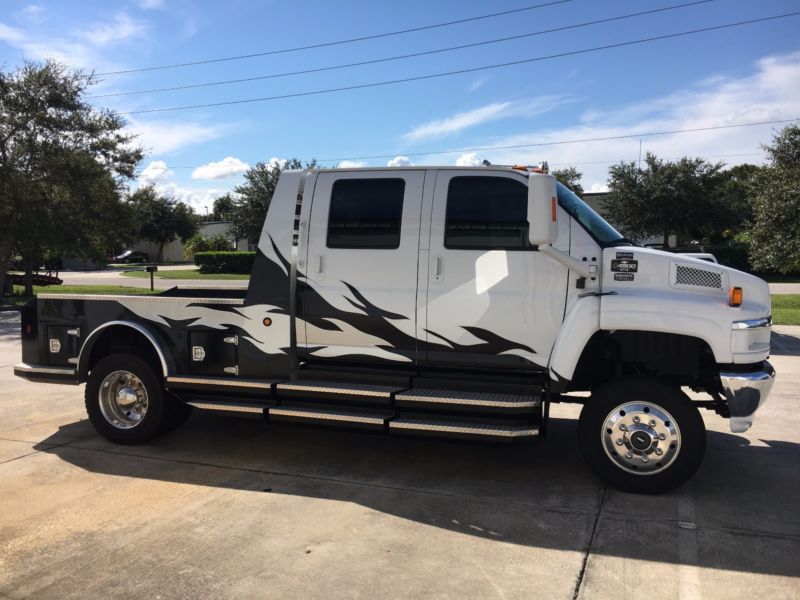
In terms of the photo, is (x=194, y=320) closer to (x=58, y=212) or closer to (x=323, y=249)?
(x=323, y=249)

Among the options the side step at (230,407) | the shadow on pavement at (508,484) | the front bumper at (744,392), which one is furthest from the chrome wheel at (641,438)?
the side step at (230,407)

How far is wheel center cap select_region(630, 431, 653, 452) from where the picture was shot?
459 centimetres

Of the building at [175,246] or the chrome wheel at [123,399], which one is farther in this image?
the building at [175,246]

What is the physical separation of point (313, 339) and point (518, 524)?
7.19 ft

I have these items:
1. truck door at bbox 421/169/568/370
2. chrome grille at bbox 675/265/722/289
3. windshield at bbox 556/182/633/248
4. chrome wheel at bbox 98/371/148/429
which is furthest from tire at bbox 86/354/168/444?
chrome grille at bbox 675/265/722/289

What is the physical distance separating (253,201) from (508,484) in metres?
40.5

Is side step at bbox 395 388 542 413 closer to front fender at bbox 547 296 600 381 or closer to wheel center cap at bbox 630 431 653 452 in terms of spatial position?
front fender at bbox 547 296 600 381

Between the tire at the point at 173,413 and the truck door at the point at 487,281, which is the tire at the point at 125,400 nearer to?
the tire at the point at 173,413

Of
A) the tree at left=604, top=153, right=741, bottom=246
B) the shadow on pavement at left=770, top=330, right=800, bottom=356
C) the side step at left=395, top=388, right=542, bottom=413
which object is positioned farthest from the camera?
the tree at left=604, top=153, right=741, bottom=246

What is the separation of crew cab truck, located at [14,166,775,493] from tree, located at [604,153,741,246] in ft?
116

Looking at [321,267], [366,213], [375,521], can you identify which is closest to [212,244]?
[321,267]

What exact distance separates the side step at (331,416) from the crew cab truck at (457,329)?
0.02 metres

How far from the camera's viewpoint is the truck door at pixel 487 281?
4.81 m

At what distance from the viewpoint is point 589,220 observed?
496cm
